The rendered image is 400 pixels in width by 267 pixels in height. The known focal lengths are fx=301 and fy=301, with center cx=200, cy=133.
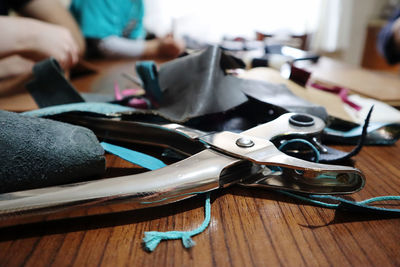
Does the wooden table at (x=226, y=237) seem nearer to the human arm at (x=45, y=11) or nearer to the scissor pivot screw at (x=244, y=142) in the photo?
the scissor pivot screw at (x=244, y=142)

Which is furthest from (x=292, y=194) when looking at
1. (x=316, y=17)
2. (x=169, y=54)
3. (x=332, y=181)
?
(x=316, y=17)

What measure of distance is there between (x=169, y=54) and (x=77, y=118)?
32.9 inches

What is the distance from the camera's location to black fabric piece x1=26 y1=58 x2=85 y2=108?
46 cm

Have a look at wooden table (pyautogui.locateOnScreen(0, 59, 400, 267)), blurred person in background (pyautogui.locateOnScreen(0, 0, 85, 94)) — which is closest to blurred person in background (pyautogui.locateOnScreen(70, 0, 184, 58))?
blurred person in background (pyautogui.locateOnScreen(0, 0, 85, 94))

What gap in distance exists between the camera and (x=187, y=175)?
0.83 ft

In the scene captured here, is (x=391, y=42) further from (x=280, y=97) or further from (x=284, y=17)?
(x=284, y=17)

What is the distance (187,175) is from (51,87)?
32 cm

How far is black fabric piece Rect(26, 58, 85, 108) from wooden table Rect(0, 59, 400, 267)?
0.86ft

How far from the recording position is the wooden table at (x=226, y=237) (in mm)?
219

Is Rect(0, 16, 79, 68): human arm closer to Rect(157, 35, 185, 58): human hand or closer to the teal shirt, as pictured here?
Rect(157, 35, 185, 58): human hand

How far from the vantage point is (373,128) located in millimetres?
410

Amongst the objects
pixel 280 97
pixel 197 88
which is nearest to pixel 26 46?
pixel 197 88

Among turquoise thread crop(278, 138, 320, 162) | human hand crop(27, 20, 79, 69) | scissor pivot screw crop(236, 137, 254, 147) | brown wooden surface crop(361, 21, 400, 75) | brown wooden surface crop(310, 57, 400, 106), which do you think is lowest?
brown wooden surface crop(361, 21, 400, 75)

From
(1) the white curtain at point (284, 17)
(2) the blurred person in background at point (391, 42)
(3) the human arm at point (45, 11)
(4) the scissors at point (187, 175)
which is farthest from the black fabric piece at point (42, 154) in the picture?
(1) the white curtain at point (284, 17)
